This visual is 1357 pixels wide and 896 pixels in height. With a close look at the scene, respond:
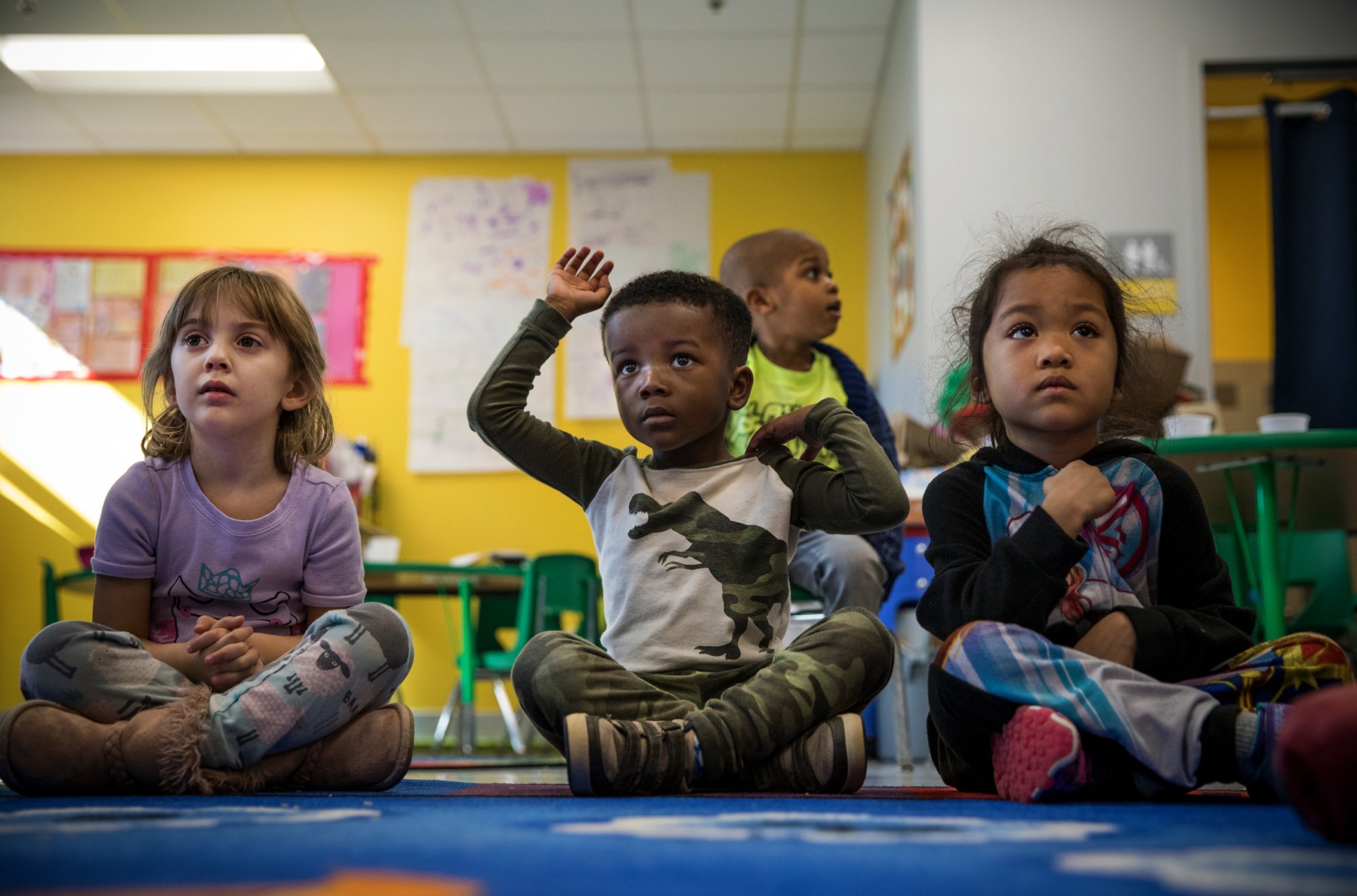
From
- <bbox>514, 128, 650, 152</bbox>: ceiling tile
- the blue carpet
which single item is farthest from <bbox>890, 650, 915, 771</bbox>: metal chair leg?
<bbox>514, 128, 650, 152</bbox>: ceiling tile

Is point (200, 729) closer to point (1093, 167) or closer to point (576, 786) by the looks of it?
point (576, 786)

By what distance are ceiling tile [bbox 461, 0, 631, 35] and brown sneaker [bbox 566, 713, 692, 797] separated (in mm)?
3574

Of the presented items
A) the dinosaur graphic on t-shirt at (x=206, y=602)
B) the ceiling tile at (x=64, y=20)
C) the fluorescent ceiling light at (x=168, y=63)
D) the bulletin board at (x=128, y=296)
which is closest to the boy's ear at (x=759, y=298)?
the dinosaur graphic on t-shirt at (x=206, y=602)

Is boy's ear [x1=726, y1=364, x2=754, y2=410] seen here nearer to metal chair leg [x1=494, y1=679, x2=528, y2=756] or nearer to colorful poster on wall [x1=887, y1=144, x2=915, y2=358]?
colorful poster on wall [x1=887, y1=144, x2=915, y2=358]

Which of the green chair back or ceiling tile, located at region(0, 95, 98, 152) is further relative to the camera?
ceiling tile, located at region(0, 95, 98, 152)

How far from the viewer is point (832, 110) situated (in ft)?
16.4

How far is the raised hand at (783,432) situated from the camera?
1.49 m

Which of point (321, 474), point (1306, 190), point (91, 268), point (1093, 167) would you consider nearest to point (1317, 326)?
point (1306, 190)

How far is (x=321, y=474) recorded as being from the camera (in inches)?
61.9

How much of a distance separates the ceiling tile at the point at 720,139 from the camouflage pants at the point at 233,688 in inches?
171

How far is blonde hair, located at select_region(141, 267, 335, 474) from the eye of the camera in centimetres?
152

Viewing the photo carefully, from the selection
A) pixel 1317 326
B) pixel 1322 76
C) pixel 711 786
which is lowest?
pixel 711 786

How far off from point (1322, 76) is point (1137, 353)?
2.87 m

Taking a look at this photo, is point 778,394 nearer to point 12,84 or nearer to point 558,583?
point 558,583
